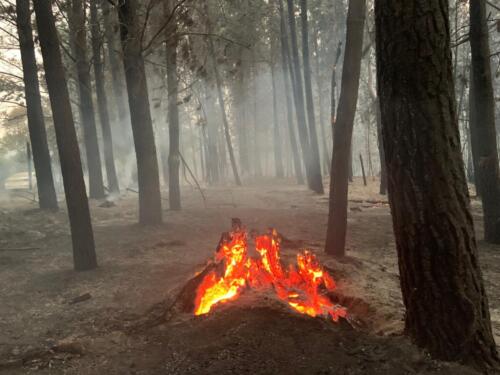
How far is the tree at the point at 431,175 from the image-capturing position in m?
3.55

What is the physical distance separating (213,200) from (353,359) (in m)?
14.8

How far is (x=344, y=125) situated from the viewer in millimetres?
7812

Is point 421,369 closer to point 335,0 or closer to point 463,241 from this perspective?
point 463,241

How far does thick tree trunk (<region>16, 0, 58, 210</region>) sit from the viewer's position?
48.8ft

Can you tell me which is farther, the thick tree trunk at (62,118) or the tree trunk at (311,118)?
the tree trunk at (311,118)

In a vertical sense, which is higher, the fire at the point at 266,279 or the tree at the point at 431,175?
the tree at the point at 431,175

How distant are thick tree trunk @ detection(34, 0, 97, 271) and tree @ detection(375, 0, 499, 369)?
6192 millimetres

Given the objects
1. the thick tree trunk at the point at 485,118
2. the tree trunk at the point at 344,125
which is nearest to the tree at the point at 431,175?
the tree trunk at the point at 344,125

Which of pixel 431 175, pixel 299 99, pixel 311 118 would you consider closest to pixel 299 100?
pixel 299 99

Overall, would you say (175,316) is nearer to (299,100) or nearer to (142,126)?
(142,126)

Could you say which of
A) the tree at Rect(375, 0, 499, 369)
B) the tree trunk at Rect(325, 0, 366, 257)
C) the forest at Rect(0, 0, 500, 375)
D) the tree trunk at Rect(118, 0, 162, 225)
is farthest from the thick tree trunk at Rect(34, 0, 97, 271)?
the tree at Rect(375, 0, 499, 369)

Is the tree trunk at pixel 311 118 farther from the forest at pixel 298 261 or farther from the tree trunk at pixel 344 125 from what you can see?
the tree trunk at pixel 344 125

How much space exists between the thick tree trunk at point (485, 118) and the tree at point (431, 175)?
5.97 meters

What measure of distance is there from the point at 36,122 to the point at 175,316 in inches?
490
